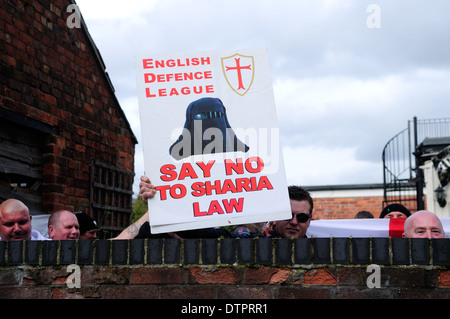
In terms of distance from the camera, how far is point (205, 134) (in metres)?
2.99

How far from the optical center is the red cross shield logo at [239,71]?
304 centimetres

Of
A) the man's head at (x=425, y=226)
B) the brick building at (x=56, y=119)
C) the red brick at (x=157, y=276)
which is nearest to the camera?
the red brick at (x=157, y=276)

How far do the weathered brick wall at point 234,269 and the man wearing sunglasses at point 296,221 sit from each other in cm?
113

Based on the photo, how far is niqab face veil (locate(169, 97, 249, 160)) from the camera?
2969 millimetres

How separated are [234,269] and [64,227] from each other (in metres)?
2.17

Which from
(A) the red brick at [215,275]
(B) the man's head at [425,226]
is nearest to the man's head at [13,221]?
(A) the red brick at [215,275]

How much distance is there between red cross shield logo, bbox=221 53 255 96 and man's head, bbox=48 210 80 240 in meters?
2.08

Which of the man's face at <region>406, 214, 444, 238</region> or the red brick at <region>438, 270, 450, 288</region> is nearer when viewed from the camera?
the red brick at <region>438, 270, 450, 288</region>

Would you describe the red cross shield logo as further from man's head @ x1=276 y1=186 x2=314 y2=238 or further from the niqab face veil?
man's head @ x1=276 y1=186 x2=314 y2=238

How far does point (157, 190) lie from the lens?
2.95 metres

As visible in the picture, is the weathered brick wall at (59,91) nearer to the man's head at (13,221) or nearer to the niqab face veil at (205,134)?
the man's head at (13,221)

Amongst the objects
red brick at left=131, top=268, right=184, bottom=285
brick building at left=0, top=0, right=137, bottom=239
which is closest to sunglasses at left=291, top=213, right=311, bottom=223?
red brick at left=131, top=268, right=184, bottom=285
